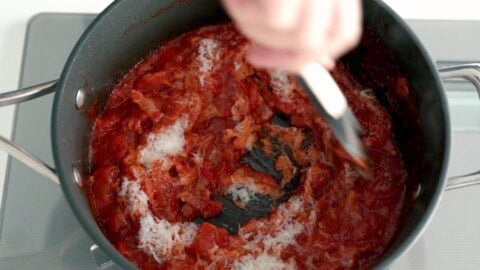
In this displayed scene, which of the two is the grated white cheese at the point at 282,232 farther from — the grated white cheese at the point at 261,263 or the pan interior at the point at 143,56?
the pan interior at the point at 143,56

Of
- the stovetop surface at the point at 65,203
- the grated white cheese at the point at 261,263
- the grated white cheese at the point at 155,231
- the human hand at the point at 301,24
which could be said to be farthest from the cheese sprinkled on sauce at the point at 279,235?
the human hand at the point at 301,24

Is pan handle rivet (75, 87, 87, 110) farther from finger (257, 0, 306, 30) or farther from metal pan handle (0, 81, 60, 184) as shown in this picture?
finger (257, 0, 306, 30)

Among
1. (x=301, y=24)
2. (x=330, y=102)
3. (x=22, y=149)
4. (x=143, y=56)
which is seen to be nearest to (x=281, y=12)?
(x=301, y=24)

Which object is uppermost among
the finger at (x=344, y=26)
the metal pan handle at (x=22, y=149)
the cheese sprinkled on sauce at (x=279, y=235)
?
Result: the finger at (x=344, y=26)

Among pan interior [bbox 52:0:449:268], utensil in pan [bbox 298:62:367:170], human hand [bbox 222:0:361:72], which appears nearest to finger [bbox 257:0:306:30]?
human hand [bbox 222:0:361:72]

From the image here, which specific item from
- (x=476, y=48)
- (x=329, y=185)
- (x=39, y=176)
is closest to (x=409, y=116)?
(x=329, y=185)

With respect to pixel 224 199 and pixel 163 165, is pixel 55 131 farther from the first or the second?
pixel 224 199
